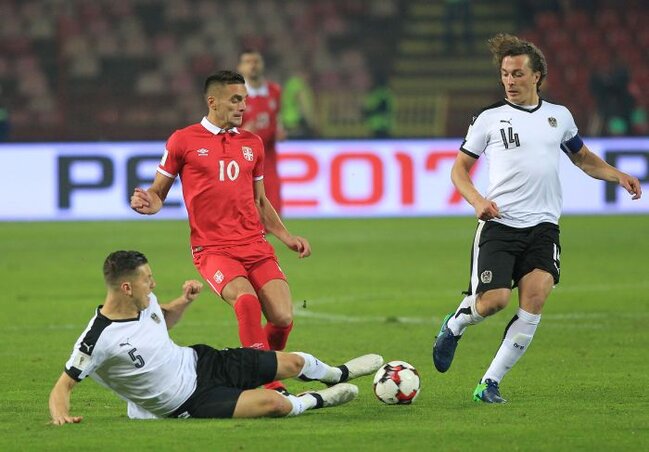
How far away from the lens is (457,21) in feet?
98.8

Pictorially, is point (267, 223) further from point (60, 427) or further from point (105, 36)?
point (105, 36)

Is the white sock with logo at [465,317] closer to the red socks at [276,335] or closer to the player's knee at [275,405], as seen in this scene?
the red socks at [276,335]

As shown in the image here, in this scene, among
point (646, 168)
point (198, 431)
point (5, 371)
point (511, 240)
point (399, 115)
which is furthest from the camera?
point (399, 115)

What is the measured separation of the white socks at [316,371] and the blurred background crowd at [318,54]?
19203 mm

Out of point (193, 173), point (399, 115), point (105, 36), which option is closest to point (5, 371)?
point (193, 173)

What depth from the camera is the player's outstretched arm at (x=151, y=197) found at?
23.6 feet

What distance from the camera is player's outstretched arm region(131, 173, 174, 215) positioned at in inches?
283

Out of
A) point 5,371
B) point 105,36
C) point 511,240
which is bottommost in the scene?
point 5,371

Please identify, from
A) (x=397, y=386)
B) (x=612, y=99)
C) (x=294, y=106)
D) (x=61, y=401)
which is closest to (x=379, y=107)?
(x=294, y=106)

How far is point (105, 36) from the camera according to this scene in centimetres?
2934

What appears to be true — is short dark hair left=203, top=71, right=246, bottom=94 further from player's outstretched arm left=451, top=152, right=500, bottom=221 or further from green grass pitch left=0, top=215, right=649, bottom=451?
green grass pitch left=0, top=215, right=649, bottom=451

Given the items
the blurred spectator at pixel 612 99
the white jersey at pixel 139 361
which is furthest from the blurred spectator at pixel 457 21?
the white jersey at pixel 139 361

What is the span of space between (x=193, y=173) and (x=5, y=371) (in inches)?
74.0

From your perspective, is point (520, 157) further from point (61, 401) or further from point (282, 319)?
point (61, 401)
